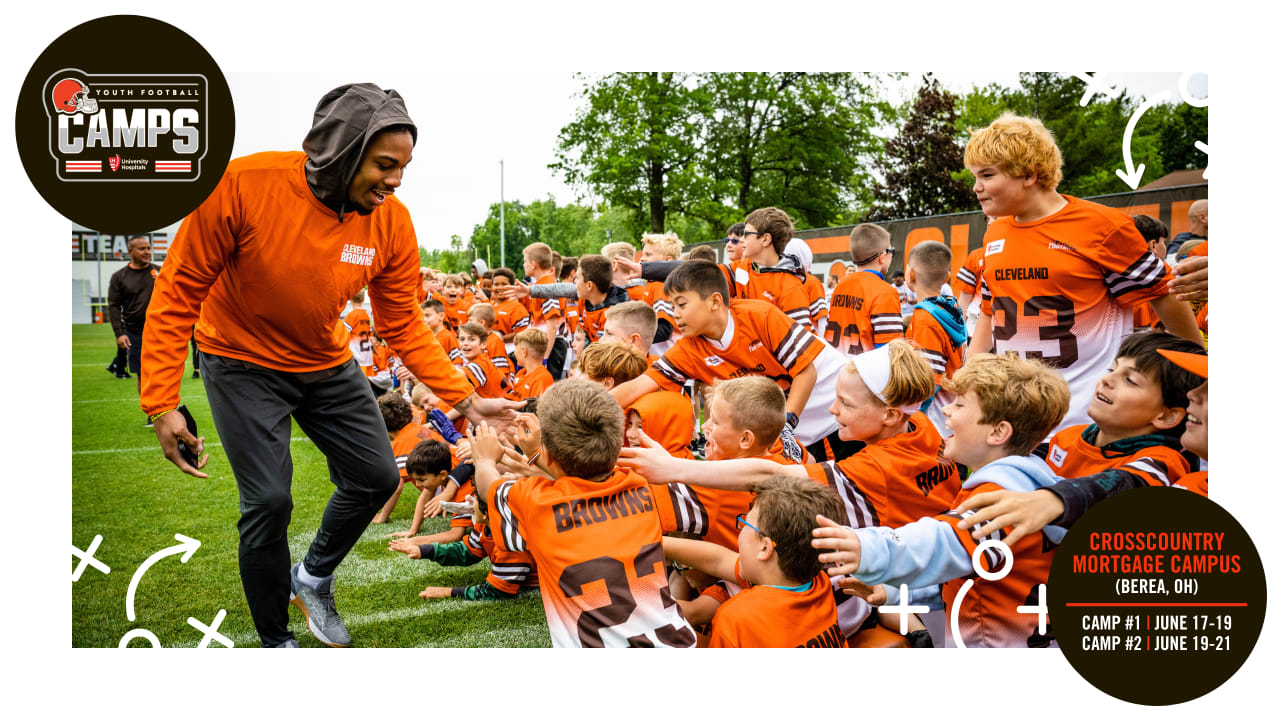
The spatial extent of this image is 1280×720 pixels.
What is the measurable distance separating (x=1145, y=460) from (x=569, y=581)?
1.65 meters

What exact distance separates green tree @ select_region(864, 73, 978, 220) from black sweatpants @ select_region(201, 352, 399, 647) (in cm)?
657

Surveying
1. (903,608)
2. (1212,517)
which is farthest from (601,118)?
(1212,517)

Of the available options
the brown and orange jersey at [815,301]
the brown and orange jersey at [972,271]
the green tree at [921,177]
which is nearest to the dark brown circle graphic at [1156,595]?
the brown and orange jersey at [972,271]

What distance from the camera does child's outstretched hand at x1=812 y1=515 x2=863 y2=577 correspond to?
2.01 meters

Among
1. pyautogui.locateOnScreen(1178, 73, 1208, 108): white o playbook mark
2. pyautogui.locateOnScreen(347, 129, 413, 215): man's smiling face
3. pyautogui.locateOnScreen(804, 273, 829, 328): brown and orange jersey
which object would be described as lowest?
pyautogui.locateOnScreen(804, 273, 829, 328): brown and orange jersey

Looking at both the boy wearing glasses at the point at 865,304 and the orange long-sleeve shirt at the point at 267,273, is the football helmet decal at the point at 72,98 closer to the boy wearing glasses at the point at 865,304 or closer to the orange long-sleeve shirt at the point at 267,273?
the orange long-sleeve shirt at the point at 267,273

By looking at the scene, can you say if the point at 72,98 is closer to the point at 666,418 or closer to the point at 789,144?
the point at 666,418

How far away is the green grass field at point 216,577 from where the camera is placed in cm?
277

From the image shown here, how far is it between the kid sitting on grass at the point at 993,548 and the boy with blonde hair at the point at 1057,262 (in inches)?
26.3

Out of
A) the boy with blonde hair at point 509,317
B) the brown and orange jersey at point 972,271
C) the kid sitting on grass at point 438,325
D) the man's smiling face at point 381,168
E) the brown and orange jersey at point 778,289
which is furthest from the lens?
the boy with blonde hair at point 509,317

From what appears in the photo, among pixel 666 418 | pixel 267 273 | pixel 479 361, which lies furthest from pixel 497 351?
pixel 267 273

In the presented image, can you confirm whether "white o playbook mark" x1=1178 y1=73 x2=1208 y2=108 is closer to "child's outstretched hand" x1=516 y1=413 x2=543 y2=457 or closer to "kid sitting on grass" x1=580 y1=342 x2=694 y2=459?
"kid sitting on grass" x1=580 y1=342 x2=694 y2=459

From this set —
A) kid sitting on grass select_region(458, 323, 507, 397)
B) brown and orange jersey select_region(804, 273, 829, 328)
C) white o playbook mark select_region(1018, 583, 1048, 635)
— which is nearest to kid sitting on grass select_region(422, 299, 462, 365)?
kid sitting on grass select_region(458, 323, 507, 397)

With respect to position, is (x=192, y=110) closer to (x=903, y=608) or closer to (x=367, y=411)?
(x=367, y=411)
